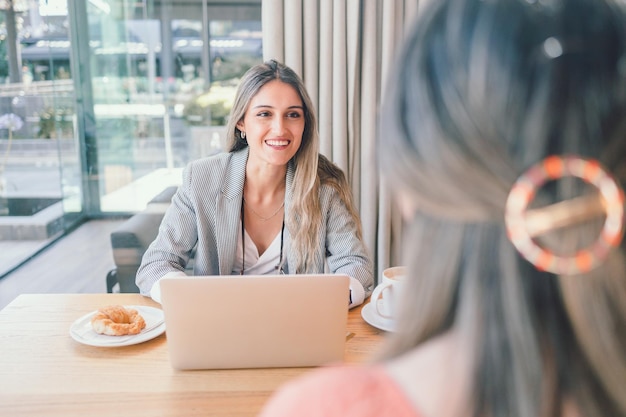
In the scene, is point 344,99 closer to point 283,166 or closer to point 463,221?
point 283,166

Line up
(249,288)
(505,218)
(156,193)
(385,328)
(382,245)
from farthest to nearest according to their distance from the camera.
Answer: (156,193) < (382,245) < (385,328) < (249,288) < (505,218)

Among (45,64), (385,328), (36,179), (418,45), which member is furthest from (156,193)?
(418,45)

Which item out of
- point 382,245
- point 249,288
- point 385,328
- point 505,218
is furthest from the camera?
point 382,245

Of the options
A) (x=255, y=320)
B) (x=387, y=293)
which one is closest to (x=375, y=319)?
(x=387, y=293)

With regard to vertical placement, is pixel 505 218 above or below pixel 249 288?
above

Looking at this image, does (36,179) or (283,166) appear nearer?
(283,166)

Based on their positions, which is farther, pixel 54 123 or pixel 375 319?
pixel 54 123

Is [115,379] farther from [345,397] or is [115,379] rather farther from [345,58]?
[345,58]

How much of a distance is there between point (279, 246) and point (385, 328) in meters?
0.64

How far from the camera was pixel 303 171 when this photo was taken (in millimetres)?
2066

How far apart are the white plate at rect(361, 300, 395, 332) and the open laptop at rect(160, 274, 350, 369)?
0.23m

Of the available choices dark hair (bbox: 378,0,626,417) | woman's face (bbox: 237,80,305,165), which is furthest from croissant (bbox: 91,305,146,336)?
dark hair (bbox: 378,0,626,417)

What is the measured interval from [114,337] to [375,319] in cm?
62

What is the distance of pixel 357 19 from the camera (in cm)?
266
